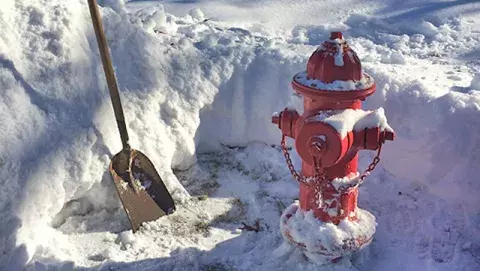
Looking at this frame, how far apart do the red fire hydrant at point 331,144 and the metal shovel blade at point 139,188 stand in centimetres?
70

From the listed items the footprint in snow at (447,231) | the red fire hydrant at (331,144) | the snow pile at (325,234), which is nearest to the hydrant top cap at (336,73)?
the red fire hydrant at (331,144)

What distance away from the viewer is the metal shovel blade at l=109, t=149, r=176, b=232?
283cm

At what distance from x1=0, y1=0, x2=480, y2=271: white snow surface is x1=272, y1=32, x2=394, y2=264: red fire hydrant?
0.15 meters

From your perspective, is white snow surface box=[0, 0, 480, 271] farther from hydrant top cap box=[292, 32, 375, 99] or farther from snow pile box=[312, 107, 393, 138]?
hydrant top cap box=[292, 32, 375, 99]

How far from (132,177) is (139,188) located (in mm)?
69

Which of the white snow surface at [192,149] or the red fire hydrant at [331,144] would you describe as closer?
the red fire hydrant at [331,144]

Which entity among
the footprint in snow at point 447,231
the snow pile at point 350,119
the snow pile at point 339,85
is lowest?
the footprint in snow at point 447,231

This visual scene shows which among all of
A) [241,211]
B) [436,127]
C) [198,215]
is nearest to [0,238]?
[198,215]

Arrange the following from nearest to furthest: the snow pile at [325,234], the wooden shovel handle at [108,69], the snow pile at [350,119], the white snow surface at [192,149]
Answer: the snow pile at [350,119], the snow pile at [325,234], the white snow surface at [192,149], the wooden shovel handle at [108,69]

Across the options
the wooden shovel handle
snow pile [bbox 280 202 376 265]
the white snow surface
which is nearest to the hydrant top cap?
snow pile [bbox 280 202 376 265]

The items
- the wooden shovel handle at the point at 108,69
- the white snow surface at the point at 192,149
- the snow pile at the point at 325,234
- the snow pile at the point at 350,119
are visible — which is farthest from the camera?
the wooden shovel handle at the point at 108,69

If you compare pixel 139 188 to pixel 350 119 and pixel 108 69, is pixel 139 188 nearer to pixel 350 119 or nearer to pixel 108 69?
pixel 108 69

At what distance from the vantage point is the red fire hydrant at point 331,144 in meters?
2.19

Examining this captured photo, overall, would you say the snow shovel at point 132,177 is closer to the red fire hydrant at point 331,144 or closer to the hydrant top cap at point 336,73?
the red fire hydrant at point 331,144
